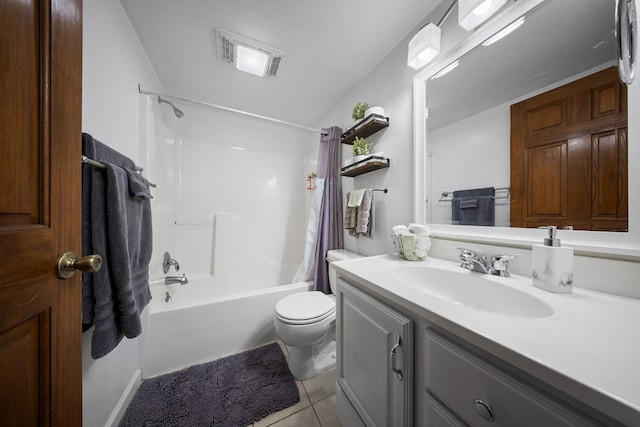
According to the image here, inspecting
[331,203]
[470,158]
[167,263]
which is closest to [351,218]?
[331,203]

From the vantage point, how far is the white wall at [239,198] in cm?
207

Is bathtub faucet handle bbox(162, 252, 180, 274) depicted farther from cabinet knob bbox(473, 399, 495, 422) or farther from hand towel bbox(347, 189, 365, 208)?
cabinet knob bbox(473, 399, 495, 422)

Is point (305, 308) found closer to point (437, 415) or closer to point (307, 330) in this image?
point (307, 330)

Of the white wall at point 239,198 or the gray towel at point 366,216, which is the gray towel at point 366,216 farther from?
the white wall at point 239,198

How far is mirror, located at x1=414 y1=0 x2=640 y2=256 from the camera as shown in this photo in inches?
25.0

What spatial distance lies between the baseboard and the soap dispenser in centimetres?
186

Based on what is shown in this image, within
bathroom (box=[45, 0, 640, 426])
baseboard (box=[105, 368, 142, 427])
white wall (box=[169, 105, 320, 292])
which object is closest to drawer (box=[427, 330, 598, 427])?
bathroom (box=[45, 0, 640, 426])

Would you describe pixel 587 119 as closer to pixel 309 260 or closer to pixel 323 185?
pixel 323 185

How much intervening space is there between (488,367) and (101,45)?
1767mm

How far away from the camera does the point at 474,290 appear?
783mm

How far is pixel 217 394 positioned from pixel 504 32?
225 centimetres

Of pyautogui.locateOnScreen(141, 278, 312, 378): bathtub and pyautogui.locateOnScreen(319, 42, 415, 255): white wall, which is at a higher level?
pyautogui.locateOnScreen(319, 42, 415, 255): white wall

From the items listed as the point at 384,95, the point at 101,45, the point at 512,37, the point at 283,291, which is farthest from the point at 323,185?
the point at 101,45

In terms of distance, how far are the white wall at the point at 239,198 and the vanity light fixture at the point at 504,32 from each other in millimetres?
1790
